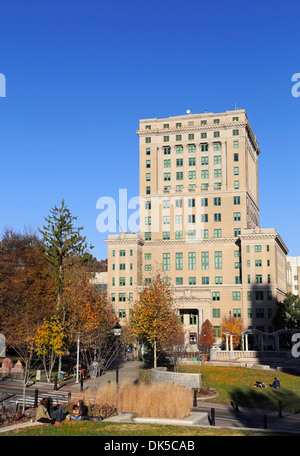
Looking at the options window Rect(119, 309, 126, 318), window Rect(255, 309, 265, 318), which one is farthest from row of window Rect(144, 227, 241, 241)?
window Rect(119, 309, 126, 318)

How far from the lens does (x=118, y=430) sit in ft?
58.8

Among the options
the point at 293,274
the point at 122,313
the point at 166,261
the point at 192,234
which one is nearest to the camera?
the point at 122,313

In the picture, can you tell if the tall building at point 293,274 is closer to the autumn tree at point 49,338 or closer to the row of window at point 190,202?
the row of window at point 190,202

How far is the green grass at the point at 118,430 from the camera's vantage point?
17.2 meters

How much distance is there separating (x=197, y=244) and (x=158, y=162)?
20563mm

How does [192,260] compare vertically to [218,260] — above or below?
above

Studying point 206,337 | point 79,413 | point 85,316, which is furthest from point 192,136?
point 79,413

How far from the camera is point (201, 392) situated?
37688mm

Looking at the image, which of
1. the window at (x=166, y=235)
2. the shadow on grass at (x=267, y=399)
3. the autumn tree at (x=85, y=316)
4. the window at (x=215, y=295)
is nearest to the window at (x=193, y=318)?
the window at (x=215, y=295)

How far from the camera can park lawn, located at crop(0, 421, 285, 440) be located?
56.4ft

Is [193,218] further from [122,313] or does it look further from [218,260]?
[122,313]

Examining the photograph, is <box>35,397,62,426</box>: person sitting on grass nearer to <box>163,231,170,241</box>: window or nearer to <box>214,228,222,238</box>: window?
<box>214,228,222,238</box>: window

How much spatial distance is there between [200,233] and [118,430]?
82729 millimetres

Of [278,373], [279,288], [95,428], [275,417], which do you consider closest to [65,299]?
[278,373]
